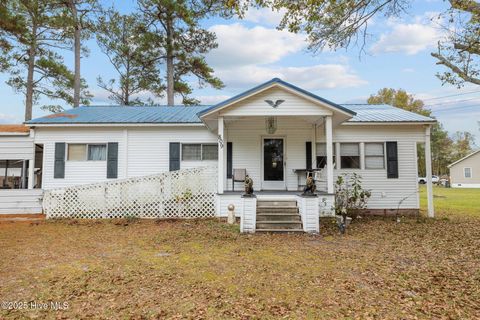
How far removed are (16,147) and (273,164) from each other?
404 inches

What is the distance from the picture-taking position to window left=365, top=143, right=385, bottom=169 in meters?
10.9

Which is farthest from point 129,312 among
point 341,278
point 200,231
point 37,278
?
point 200,231

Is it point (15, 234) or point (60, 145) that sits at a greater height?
point (60, 145)

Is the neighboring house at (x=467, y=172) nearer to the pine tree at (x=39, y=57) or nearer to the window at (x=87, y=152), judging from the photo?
the window at (x=87, y=152)

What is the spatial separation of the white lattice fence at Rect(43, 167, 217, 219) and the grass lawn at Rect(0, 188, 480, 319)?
182 cm

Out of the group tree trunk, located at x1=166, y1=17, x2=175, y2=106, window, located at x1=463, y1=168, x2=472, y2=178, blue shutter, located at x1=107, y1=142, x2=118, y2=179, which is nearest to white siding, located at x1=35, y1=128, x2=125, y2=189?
blue shutter, located at x1=107, y1=142, x2=118, y2=179

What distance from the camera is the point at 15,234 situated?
7.79 meters

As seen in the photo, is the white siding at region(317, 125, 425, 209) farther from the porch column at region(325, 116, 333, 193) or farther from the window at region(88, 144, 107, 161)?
the window at region(88, 144, 107, 161)

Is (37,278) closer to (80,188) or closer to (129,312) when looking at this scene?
(129,312)

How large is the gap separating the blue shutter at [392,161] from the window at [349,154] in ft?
3.69

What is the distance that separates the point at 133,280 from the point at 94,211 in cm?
665

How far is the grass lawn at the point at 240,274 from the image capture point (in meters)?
3.52

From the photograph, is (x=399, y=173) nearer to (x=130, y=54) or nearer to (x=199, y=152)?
(x=199, y=152)

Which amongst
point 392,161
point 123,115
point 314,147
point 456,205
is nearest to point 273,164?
point 314,147
